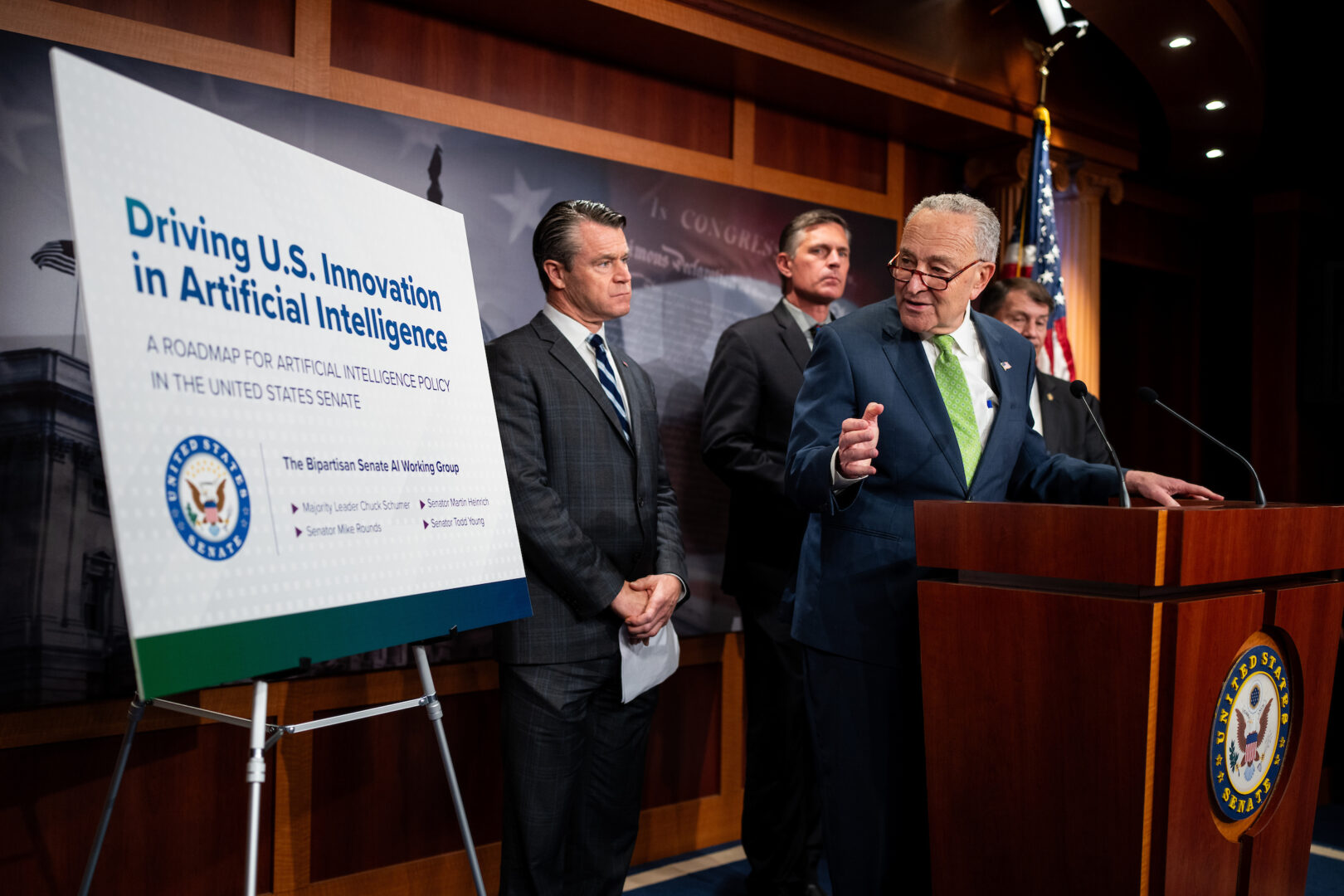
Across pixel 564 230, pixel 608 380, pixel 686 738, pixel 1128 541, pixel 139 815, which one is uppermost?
pixel 564 230

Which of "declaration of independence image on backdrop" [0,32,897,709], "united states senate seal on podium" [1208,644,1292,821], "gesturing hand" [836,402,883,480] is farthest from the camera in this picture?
"declaration of independence image on backdrop" [0,32,897,709]

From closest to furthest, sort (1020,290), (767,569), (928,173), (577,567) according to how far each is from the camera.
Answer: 1. (577,567)
2. (767,569)
3. (1020,290)
4. (928,173)

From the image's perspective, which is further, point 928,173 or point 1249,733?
point 928,173

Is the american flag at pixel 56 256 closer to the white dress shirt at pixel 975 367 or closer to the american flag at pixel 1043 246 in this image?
the white dress shirt at pixel 975 367

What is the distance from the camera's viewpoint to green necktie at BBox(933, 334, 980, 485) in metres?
1.88

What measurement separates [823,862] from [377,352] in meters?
2.41

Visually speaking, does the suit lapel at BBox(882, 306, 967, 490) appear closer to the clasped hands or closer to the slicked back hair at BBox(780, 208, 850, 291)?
the clasped hands

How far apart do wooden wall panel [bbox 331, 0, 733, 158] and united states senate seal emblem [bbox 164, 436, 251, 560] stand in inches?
67.2

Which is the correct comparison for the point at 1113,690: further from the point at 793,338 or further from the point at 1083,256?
the point at 1083,256

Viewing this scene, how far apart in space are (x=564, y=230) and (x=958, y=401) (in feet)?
3.51

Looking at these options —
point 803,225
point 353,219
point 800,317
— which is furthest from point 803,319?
point 353,219

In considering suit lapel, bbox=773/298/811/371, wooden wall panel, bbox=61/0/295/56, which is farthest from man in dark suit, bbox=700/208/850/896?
wooden wall panel, bbox=61/0/295/56

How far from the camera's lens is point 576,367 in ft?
7.75

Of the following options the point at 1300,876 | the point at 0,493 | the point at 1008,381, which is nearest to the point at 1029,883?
the point at 1300,876
